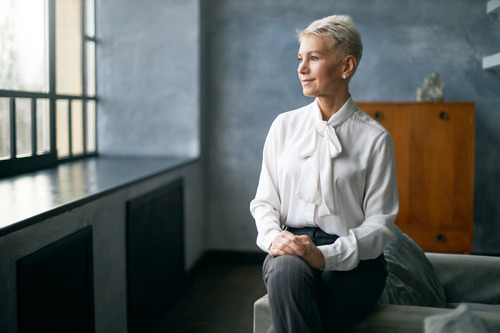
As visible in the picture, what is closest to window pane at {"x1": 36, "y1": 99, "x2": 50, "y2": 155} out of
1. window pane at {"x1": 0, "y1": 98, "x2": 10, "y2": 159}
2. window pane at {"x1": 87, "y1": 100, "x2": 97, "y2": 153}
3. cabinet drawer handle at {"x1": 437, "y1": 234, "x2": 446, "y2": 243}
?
window pane at {"x1": 0, "y1": 98, "x2": 10, "y2": 159}

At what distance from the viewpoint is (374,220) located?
1757 mm

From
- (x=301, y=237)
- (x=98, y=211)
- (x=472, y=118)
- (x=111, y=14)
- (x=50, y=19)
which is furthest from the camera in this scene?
(x=111, y=14)

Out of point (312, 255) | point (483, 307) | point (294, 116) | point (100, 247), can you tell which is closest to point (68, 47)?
point (100, 247)

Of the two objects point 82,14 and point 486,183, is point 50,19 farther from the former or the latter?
point 486,183

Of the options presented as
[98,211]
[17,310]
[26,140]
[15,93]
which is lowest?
[17,310]

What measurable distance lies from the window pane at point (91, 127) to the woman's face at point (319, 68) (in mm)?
2870

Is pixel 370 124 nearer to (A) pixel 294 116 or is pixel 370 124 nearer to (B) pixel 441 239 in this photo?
(A) pixel 294 116

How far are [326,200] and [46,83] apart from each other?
2.51m

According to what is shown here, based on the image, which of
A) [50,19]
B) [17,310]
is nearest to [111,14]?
[50,19]

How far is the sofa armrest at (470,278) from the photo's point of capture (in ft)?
7.09

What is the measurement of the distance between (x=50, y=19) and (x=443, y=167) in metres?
2.97

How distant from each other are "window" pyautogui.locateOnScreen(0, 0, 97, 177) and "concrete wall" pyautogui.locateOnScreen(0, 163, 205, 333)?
809mm

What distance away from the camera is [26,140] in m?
3.33

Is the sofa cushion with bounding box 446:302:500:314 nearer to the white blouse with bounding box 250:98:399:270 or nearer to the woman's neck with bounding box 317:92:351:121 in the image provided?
the white blouse with bounding box 250:98:399:270
